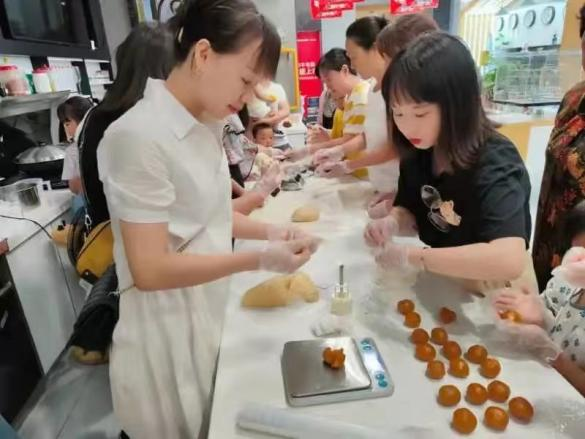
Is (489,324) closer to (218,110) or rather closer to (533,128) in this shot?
(218,110)

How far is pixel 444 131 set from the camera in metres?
0.86

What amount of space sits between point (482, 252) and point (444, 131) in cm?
27

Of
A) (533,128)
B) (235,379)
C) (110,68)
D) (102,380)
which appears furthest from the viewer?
(110,68)

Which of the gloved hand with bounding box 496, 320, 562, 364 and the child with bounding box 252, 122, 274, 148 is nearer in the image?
the gloved hand with bounding box 496, 320, 562, 364

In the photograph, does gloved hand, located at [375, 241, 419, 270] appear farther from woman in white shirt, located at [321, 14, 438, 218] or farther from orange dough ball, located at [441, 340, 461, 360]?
woman in white shirt, located at [321, 14, 438, 218]

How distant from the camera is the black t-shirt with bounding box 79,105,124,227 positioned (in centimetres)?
131

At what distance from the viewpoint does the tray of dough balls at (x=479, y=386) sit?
635 mm


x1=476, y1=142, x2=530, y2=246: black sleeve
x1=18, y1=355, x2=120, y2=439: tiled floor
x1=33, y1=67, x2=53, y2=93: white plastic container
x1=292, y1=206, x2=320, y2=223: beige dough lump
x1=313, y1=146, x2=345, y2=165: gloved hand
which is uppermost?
x1=33, y1=67, x2=53, y2=93: white plastic container

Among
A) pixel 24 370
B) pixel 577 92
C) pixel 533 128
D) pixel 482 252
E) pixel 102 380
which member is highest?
pixel 577 92

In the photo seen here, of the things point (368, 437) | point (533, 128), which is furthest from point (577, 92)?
point (533, 128)

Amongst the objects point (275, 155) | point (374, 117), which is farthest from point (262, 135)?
point (374, 117)

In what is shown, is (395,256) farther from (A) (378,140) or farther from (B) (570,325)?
(A) (378,140)

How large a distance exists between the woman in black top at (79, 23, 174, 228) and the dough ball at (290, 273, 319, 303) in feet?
2.61

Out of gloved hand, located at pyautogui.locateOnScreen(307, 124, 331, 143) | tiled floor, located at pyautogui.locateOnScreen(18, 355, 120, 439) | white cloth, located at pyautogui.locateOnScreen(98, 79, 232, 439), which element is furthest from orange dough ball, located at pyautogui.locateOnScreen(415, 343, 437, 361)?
gloved hand, located at pyautogui.locateOnScreen(307, 124, 331, 143)
